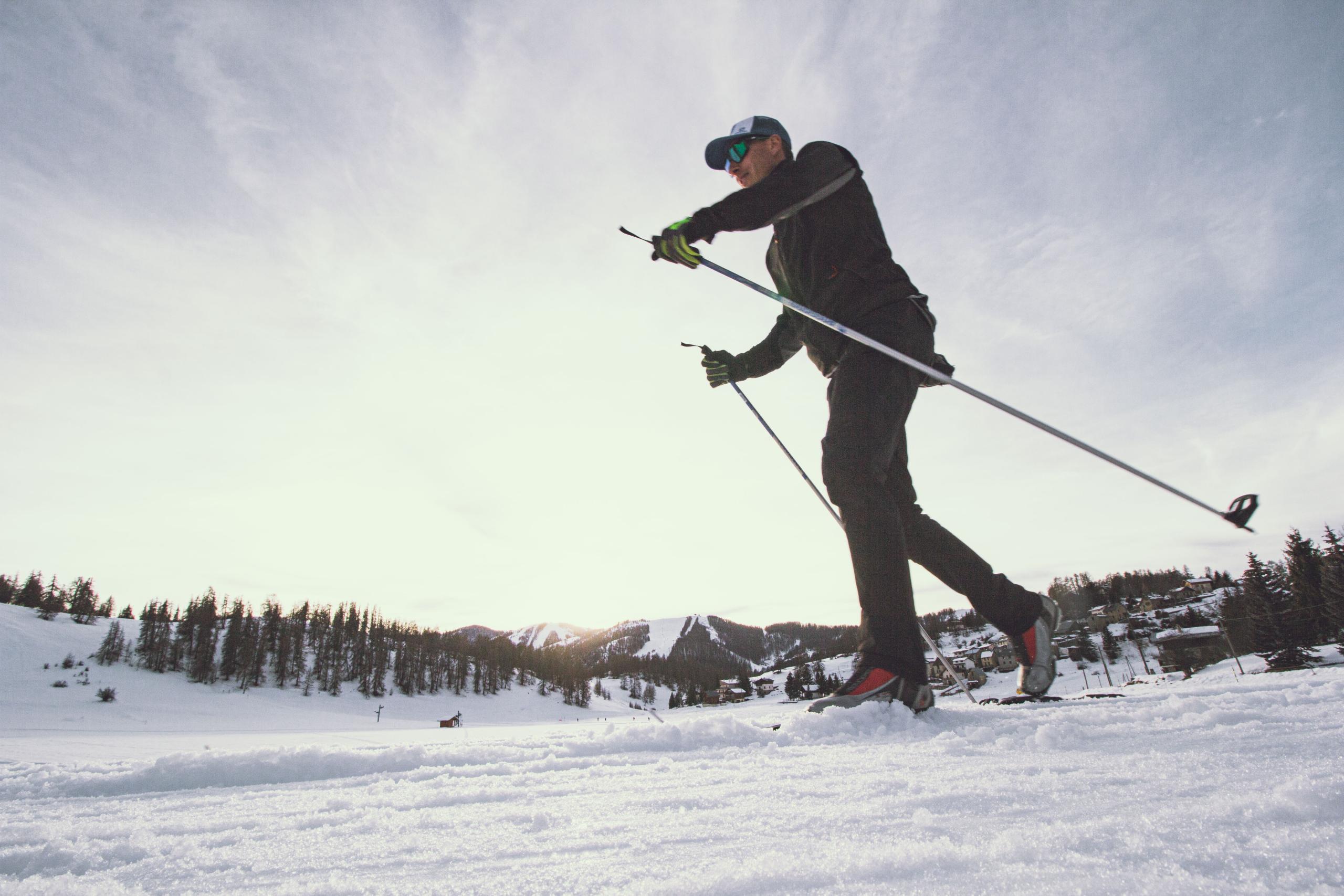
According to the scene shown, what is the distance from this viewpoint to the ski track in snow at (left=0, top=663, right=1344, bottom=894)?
1.51 ft

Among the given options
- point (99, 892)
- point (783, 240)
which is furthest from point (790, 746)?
point (783, 240)

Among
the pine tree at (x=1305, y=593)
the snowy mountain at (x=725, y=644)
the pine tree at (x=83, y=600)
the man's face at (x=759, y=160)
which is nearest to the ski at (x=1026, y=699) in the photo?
the man's face at (x=759, y=160)

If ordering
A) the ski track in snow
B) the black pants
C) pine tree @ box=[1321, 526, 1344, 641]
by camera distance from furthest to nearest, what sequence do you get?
pine tree @ box=[1321, 526, 1344, 641], the black pants, the ski track in snow

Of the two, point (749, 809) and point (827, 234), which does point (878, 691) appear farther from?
point (827, 234)

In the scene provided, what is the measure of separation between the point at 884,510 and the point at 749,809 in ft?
4.39

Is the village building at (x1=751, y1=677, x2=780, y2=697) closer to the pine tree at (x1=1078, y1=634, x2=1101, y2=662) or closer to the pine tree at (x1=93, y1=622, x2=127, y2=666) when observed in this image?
the pine tree at (x1=1078, y1=634, x2=1101, y2=662)

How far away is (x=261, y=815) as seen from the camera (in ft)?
2.81

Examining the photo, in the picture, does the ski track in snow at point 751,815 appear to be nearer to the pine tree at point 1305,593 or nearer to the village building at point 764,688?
the pine tree at point 1305,593

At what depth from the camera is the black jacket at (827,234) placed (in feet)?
6.86

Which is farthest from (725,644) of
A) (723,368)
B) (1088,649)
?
(723,368)

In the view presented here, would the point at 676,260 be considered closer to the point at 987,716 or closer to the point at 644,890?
the point at 987,716

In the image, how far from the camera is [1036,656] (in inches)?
86.3

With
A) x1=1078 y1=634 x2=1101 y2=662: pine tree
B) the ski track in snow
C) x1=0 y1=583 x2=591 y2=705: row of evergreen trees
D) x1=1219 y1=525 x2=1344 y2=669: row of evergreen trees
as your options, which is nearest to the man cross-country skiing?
the ski track in snow

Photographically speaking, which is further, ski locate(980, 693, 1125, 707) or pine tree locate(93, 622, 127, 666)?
pine tree locate(93, 622, 127, 666)
